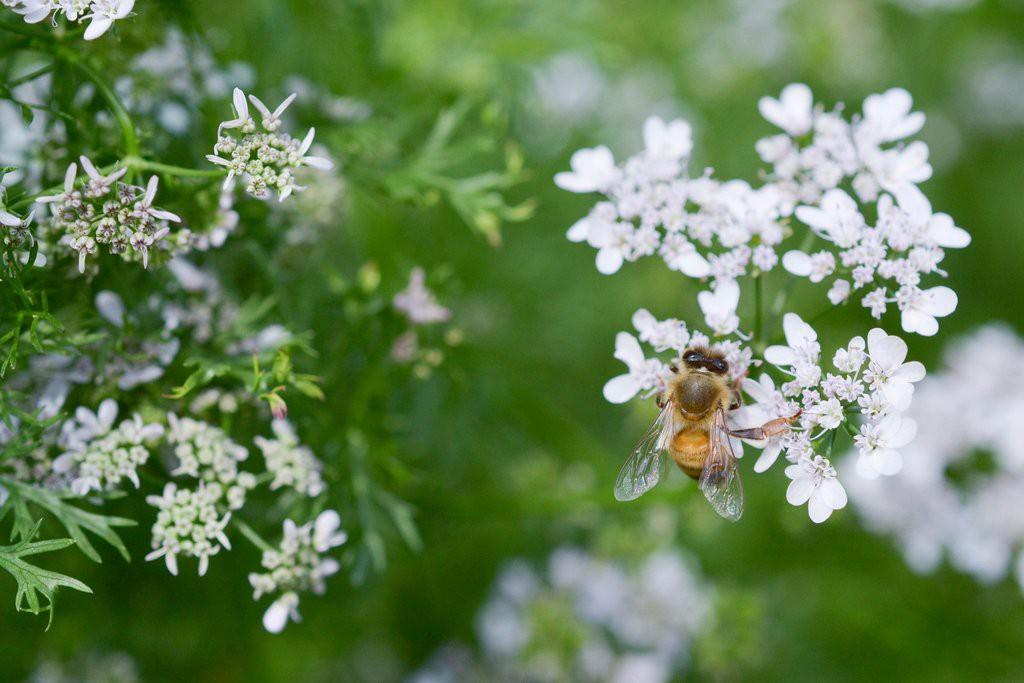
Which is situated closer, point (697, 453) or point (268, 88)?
point (697, 453)

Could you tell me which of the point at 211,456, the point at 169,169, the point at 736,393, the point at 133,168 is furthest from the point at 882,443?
the point at 133,168

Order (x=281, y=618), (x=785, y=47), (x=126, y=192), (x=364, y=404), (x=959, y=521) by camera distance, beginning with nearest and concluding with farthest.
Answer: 1. (x=126, y=192)
2. (x=281, y=618)
3. (x=364, y=404)
4. (x=959, y=521)
5. (x=785, y=47)

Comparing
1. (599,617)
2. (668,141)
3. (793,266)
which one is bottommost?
(599,617)

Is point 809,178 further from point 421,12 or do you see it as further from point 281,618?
point 421,12

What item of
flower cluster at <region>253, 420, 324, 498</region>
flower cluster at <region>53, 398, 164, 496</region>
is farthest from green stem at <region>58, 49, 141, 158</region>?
flower cluster at <region>253, 420, 324, 498</region>

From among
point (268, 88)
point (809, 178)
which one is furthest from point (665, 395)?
point (268, 88)

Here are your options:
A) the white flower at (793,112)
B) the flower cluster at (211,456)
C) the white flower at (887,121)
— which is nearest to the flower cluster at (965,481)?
the white flower at (887,121)

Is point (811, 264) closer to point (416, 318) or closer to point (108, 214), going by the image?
point (416, 318)
